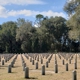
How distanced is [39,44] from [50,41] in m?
4.14

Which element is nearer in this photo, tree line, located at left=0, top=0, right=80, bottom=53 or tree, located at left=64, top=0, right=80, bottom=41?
tree, located at left=64, top=0, right=80, bottom=41

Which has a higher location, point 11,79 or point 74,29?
point 74,29

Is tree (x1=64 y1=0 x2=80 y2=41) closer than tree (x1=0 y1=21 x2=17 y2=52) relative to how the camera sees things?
Yes

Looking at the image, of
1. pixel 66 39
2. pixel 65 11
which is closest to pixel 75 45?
pixel 66 39

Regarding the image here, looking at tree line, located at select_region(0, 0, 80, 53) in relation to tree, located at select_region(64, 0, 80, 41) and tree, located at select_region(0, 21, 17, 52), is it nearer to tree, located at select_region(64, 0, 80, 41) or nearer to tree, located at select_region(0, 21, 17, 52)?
tree, located at select_region(0, 21, 17, 52)

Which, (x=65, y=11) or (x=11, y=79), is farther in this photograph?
(x=65, y=11)

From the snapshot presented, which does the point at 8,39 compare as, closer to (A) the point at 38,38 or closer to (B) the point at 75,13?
(A) the point at 38,38

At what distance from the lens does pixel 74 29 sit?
38.8 m

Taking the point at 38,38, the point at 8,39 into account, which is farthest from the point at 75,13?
the point at 8,39

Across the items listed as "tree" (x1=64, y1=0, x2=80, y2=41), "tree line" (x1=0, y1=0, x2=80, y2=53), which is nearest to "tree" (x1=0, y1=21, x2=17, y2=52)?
"tree line" (x1=0, y1=0, x2=80, y2=53)

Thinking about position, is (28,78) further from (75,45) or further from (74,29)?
(75,45)

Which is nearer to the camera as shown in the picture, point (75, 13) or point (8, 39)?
point (75, 13)

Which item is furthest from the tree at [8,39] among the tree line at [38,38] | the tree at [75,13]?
the tree at [75,13]

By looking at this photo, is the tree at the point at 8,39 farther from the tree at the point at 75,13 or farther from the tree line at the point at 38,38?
the tree at the point at 75,13
